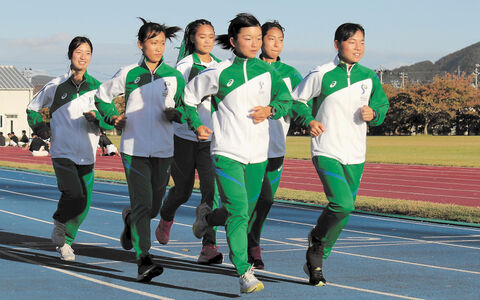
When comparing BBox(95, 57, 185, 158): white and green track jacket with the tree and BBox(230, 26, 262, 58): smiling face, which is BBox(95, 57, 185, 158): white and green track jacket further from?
the tree

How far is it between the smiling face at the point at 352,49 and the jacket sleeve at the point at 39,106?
116 inches

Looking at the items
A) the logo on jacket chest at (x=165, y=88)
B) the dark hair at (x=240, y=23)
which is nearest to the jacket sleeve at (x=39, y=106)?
the logo on jacket chest at (x=165, y=88)

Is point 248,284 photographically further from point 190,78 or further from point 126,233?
point 190,78

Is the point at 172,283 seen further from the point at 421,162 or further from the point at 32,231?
the point at 421,162

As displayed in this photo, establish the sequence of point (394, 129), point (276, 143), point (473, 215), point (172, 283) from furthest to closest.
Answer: point (394, 129) → point (473, 215) → point (276, 143) → point (172, 283)

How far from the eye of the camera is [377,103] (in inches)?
280

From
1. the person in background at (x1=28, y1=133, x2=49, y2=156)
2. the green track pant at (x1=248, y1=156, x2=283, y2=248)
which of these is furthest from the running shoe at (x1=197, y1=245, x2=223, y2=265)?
the person in background at (x1=28, y1=133, x2=49, y2=156)

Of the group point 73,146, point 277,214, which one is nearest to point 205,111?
point 73,146

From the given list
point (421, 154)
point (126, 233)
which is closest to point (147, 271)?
point (126, 233)

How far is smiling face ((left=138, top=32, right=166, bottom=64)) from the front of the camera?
730 cm

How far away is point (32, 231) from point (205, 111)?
3.82 m

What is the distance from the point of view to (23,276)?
24.0 feet

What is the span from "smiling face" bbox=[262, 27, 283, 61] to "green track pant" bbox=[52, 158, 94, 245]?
2076 millimetres

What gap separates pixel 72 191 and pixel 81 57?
130 centimetres
